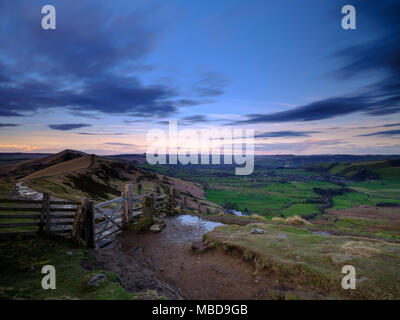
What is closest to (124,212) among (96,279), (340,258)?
(96,279)

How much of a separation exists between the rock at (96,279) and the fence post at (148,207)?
8061 mm

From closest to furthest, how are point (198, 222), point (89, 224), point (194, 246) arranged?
point (89, 224) → point (194, 246) → point (198, 222)

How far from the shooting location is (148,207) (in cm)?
1442

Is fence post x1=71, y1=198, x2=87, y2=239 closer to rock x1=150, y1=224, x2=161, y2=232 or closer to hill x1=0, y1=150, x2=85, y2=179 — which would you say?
rock x1=150, y1=224, x2=161, y2=232

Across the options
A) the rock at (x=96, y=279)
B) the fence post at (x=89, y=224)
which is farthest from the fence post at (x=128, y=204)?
the rock at (x=96, y=279)

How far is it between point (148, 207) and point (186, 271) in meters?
6.96

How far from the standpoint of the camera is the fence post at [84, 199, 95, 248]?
32.1 feet

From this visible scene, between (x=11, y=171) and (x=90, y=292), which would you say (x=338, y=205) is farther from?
(x=11, y=171)

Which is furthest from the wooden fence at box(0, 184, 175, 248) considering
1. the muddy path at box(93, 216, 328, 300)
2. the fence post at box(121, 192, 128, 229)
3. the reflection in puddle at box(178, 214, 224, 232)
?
the reflection in puddle at box(178, 214, 224, 232)

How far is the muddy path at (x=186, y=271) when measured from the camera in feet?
21.9

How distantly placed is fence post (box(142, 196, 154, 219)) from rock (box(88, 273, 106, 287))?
8061mm

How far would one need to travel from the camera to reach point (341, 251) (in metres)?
8.10

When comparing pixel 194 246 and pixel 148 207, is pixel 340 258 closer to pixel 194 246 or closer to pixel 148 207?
pixel 194 246
